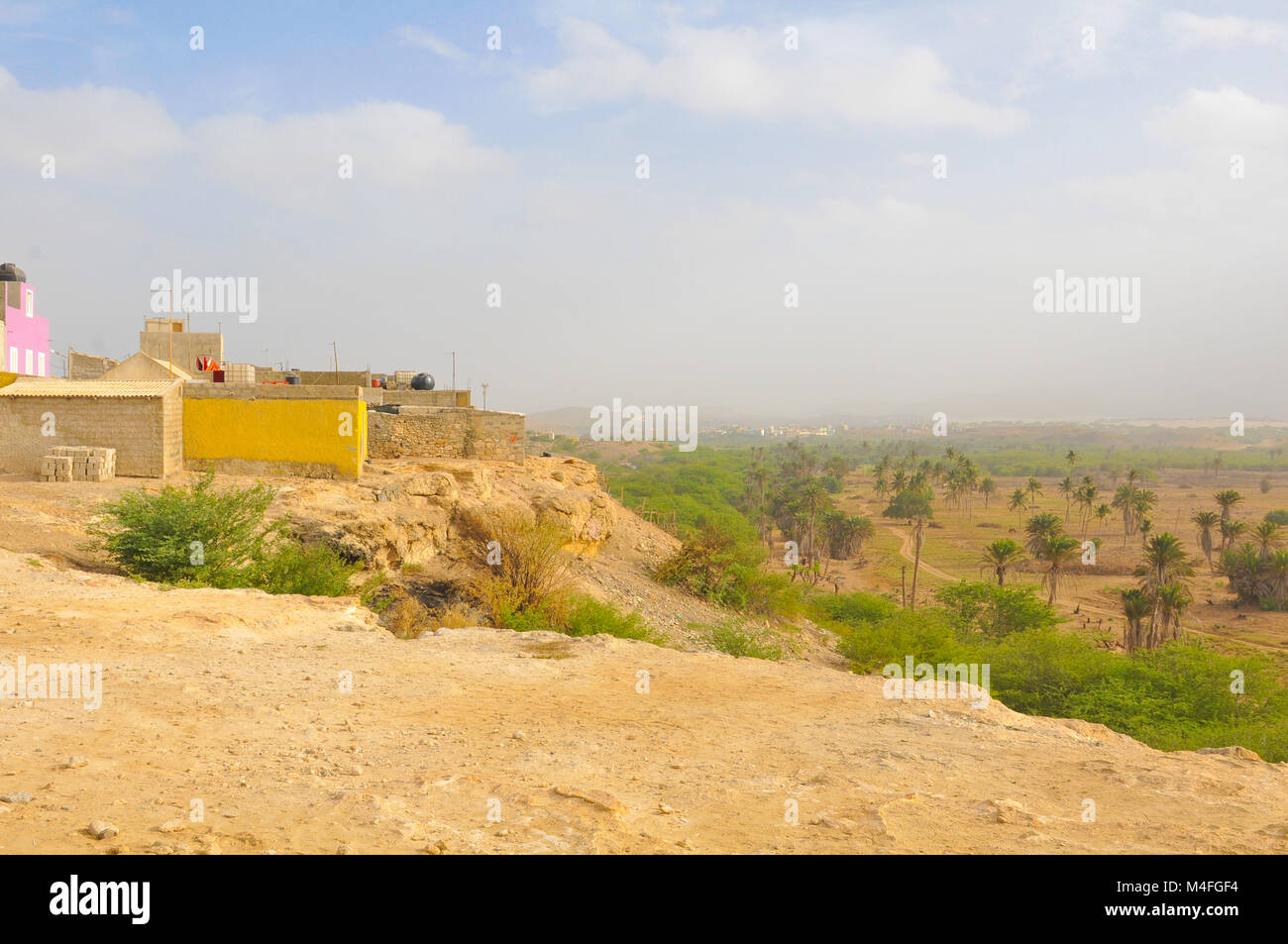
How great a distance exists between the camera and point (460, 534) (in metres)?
17.5

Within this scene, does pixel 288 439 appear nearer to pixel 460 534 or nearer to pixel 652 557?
pixel 460 534

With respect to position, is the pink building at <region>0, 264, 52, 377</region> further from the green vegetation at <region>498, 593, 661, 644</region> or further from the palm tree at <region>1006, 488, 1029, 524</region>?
the palm tree at <region>1006, 488, 1029, 524</region>

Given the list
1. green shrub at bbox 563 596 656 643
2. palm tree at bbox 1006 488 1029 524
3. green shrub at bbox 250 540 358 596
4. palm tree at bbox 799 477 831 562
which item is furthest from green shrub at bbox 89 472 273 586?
palm tree at bbox 1006 488 1029 524

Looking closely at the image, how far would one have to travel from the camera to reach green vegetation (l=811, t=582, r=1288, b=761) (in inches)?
581

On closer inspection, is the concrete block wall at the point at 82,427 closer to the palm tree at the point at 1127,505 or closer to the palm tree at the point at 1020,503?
the palm tree at the point at 1127,505

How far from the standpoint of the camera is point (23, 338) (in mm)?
34719

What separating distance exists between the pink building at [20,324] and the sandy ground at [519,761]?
102ft

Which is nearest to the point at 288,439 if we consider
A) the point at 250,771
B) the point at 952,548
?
the point at 250,771

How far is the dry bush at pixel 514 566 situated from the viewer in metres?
15.0

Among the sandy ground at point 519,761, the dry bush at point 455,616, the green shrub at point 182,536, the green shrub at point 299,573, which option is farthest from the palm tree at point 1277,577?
the green shrub at point 182,536

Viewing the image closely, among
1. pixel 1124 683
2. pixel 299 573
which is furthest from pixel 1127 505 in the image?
pixel 299 573

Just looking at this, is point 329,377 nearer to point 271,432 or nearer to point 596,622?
point 271,432

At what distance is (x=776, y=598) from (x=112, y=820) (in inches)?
885

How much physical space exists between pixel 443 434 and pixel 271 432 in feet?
21.6
